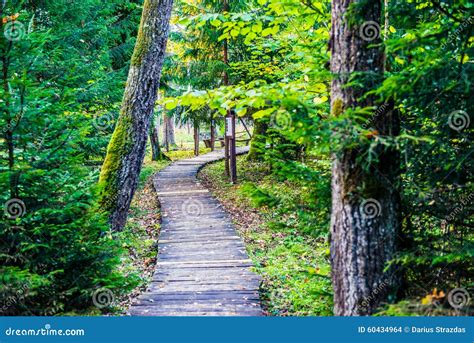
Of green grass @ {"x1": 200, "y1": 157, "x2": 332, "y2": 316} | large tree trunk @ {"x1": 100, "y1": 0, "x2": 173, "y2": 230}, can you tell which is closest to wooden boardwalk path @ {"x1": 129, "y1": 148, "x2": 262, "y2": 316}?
green grass @ {"x1": 200, "y1": 157, "x2": 332, "y2": 316}

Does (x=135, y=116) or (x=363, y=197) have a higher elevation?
(x=135, y=116)

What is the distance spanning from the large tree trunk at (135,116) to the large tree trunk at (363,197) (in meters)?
4.65

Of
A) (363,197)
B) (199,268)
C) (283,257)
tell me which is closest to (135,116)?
(199,268)

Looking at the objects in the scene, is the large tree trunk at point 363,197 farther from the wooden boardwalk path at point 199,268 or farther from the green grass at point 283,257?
the wooden boardwalk path at point 199,268

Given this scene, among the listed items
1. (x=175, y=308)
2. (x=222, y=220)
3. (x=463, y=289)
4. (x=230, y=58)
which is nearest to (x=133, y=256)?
(x=222, y=220)

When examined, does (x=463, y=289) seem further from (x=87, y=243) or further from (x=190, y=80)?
(x=190, y=80)

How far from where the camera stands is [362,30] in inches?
133

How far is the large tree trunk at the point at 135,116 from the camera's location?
7.18m

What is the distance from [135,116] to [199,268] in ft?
10.0

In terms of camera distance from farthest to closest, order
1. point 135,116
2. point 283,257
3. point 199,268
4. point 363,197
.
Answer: point 283,257, point 135,116, point 199,268, point 363,197

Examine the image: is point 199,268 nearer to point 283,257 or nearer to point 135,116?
point 283,257

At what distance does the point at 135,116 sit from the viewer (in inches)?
287

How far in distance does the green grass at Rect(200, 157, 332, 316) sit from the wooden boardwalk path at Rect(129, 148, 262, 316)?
0.46 meters

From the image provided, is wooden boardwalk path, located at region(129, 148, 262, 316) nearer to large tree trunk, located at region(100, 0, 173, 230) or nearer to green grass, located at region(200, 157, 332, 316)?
green grass, located at region(200, 157, 332, 316)
